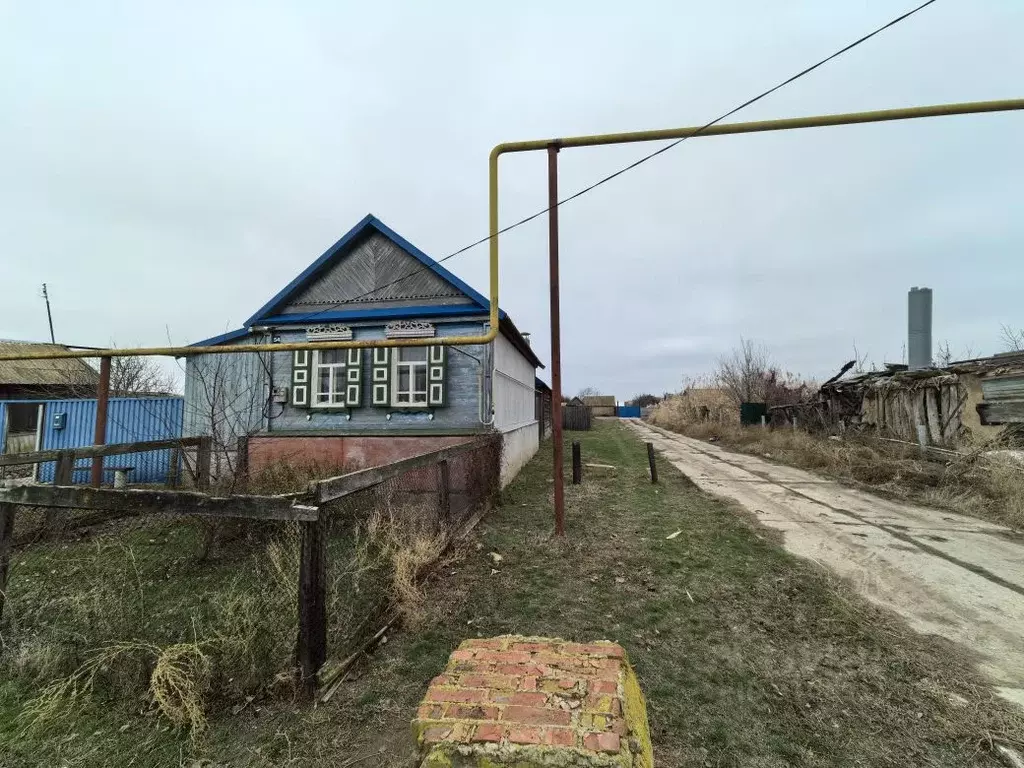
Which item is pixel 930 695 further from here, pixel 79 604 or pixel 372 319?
pixel 372 319

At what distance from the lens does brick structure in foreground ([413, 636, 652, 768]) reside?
50.7 inches

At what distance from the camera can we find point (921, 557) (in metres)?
5.45

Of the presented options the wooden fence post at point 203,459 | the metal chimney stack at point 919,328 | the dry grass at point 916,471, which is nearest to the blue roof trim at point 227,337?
the wooden fence post at point 203,459

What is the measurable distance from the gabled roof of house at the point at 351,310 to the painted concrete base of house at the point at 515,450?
2658mm

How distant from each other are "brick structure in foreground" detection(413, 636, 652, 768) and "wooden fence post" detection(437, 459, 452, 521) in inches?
129

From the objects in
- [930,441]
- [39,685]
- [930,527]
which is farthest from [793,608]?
[930,441]

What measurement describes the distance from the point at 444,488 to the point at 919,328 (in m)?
18.1

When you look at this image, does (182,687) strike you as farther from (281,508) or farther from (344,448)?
(344,448)

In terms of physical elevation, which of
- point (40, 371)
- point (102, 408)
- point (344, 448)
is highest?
point (40, 371)

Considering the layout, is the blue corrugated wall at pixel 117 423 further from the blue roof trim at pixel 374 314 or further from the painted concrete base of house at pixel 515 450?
the painted concrete base of house at pixel 515 450

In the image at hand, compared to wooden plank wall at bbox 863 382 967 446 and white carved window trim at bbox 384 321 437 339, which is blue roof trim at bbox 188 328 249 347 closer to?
white carved window trim at bbox 384 321 437 339

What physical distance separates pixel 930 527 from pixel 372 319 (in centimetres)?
1104

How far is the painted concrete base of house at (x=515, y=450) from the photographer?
1023 cm

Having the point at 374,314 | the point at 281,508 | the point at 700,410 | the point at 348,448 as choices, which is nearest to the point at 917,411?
the point at 374,314
